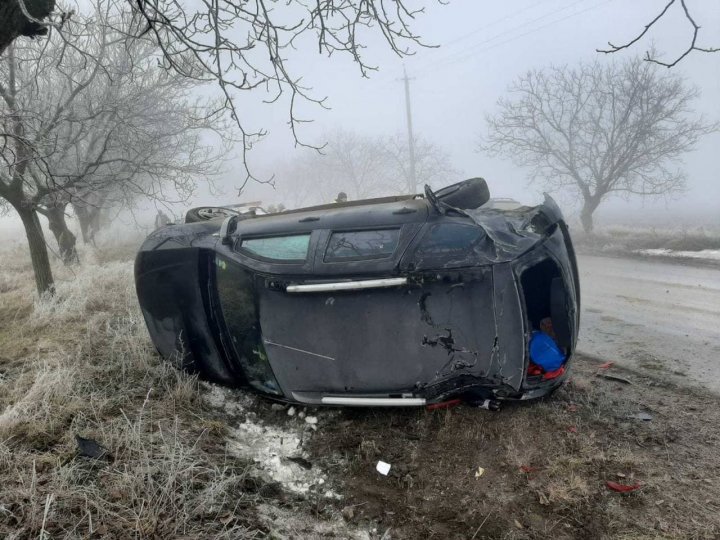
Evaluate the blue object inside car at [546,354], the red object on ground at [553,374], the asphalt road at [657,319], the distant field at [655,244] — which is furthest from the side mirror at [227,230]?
the distant field at [655,244]

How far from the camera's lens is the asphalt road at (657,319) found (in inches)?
197

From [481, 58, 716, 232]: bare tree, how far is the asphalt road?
7.15 m

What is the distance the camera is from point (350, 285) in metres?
3.34

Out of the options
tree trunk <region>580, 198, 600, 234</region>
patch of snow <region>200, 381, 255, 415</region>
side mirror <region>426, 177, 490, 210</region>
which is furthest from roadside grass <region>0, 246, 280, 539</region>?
tree trunk <region>580, 198, 600, 234</region>

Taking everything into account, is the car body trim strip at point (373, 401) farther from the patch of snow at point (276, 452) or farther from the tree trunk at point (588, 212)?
the tree trunk at point (588, 212)

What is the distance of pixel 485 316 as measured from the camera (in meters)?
3.27

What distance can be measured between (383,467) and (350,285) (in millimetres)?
1349

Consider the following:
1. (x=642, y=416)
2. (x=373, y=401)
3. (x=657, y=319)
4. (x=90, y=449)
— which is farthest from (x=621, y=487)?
(x=657, y=319)

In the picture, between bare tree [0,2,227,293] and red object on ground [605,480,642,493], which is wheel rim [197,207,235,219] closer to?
bare tree [0,2,227,293]

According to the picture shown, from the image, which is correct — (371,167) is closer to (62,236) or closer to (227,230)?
(62,236)

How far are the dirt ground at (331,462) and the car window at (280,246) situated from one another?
136 cm

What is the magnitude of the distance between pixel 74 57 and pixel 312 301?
9.98 meters

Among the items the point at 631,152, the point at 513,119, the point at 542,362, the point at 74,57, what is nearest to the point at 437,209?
the point at 542,362

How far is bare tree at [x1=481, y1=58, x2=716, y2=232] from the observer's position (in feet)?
50.2
